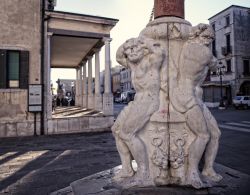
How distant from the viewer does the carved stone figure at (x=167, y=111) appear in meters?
3.24

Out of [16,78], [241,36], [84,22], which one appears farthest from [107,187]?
[241,36]

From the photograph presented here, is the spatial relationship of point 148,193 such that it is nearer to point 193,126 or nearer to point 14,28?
point 193,126

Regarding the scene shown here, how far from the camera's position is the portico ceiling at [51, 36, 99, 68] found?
45.6 feet

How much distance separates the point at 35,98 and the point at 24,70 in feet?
4.31

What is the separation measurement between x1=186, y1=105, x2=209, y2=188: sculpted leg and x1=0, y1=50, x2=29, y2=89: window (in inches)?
383

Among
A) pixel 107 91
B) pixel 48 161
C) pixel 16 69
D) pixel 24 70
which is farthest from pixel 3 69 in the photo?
pixel 48 161

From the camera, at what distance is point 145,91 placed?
336 cm

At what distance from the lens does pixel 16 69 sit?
11469 millimetres

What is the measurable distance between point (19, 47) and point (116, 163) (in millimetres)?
7751

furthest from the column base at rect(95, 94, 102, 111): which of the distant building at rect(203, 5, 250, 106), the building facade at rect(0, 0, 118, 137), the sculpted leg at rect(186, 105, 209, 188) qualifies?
the distant building at rect(203, 5, 250, 106)

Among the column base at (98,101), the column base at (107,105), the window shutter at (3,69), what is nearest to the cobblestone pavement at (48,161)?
the window shutter at (3,69)

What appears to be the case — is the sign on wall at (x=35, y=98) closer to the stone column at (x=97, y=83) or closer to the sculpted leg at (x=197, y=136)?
the stone column at (x=97, y=83)

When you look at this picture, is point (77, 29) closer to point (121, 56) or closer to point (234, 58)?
point (121, 56)

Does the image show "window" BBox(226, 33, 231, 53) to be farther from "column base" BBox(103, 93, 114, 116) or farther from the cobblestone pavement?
the cobblestone pavement
